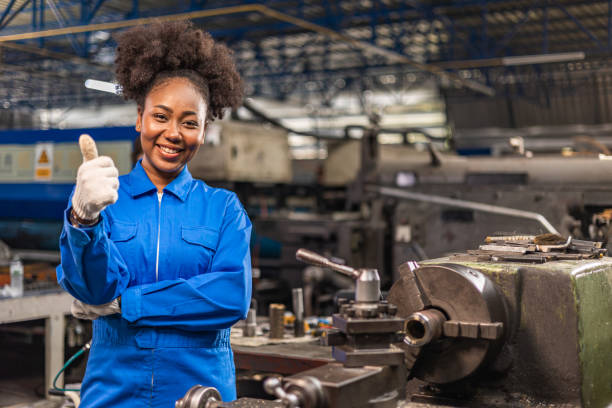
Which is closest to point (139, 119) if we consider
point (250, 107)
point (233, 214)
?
point (233, 214)

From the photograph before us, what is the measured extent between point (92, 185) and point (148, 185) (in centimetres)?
38

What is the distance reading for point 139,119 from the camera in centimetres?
162

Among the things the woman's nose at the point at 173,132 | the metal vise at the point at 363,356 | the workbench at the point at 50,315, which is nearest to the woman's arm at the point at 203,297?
the woman's nose at the point at 173,132

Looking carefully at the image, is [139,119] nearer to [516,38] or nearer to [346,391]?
[346,391]

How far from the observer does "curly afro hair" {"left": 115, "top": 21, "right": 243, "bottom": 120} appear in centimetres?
160

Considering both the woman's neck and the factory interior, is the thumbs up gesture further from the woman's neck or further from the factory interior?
the woman's neck

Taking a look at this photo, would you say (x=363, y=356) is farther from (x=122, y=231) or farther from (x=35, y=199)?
(x=35, y=199)

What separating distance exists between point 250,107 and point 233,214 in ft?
20.1

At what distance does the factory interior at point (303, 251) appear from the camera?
1.25m

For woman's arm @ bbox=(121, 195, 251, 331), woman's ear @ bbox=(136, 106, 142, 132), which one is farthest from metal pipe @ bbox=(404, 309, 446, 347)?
woman's ear @ bbox=(136, 106, 142, 132)

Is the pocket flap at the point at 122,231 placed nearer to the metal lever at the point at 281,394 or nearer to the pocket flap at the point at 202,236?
the pocket flap at the point at 202,236

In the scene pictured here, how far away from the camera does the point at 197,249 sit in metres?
1.53

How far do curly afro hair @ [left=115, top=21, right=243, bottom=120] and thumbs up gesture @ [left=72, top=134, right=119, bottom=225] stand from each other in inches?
16.1

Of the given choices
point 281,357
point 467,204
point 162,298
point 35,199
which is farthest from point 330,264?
point 35,199
